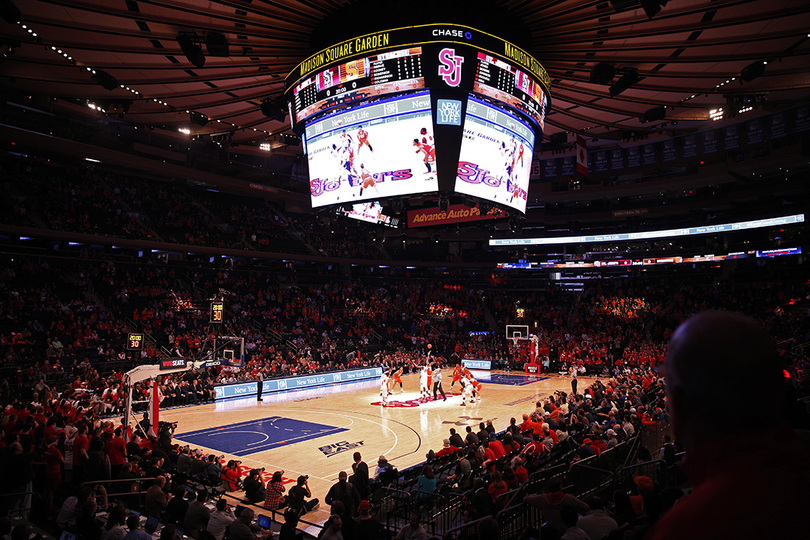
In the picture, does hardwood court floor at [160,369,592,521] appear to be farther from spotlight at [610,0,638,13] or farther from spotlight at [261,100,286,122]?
spotlight at [610,0,638,13]

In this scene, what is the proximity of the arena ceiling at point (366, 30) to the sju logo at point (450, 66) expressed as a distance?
3.34 ft

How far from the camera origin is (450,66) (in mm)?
13836

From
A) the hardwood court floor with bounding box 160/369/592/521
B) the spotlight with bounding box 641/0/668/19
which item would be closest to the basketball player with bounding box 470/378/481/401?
the hardwood court floor with bounding box 160/369/592/521

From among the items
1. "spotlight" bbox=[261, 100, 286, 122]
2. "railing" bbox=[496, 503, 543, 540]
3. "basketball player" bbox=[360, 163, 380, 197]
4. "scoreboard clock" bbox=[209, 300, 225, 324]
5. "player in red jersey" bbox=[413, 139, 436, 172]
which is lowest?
"railing" bbox=[496, 503, 543, 540]

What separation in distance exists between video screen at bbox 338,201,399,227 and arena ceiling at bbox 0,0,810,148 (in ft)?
16.6

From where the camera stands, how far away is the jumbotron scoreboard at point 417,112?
1379cm

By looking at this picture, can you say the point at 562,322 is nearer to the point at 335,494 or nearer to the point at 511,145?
the point at 511,145

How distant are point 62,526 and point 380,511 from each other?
5782 millimetres

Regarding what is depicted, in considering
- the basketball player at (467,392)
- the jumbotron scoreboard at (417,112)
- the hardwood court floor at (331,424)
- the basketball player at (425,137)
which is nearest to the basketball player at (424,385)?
the hardwood court floor at (331,424)

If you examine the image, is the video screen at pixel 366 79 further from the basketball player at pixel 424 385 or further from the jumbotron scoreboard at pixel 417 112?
the basketball player at pixel 424 385

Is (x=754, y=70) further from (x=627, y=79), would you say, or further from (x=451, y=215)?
(x=451, y=215)

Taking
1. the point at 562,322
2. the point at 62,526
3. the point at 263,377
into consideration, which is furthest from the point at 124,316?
the point at 562,322

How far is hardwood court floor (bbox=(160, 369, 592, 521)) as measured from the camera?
53.6 ft

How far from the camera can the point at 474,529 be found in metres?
7.72
